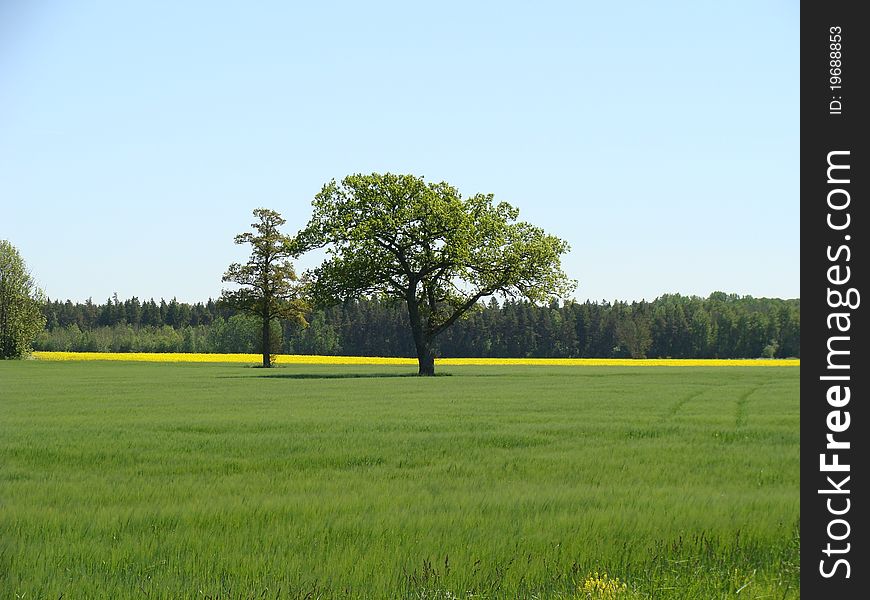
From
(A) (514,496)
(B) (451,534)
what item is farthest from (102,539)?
(A) (514,496)

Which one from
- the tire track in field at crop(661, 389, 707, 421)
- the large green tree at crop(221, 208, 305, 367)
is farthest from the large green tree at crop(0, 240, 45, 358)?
the tire track in field at crop(661, 389, 707, 421)

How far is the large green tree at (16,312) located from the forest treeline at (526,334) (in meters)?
45.8

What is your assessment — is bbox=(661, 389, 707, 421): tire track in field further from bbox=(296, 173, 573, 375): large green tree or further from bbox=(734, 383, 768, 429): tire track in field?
bbox=(296, 173, 573, 375): large green tree

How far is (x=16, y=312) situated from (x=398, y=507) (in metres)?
94.9

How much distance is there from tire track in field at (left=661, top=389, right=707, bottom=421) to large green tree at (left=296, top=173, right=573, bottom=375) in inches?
881

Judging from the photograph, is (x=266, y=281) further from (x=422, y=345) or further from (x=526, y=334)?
(x=526, y=334)

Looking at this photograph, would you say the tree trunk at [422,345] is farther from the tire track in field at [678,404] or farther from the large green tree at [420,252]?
the tire track in field at [678,404]

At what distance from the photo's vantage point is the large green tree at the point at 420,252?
6247cm

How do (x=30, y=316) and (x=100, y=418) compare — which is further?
(x=30, y=316)

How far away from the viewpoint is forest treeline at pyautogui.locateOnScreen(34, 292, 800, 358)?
149 meters

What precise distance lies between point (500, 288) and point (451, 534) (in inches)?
2192

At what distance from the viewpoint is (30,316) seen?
98688 millimetres
